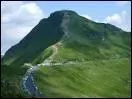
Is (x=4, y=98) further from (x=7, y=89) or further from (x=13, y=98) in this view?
(x=7, y=89)

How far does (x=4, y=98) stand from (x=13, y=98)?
551 centimetres

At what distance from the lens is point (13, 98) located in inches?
6181

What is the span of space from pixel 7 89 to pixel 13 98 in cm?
4200

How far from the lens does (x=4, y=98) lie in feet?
528

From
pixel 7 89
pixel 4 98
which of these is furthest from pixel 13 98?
pixel 7 89

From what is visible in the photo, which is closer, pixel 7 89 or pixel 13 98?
pixel 13 98

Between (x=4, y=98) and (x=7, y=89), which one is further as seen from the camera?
(x=7, y=89)

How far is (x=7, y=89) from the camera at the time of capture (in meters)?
198

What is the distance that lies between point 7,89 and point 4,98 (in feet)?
123
